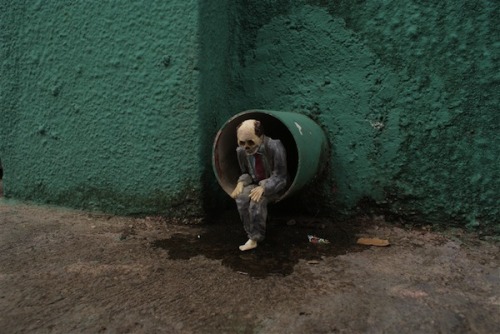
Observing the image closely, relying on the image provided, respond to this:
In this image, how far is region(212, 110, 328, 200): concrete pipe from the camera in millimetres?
1861

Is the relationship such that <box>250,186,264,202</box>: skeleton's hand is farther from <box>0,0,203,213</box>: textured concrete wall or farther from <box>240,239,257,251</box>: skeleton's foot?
<box>0,0,203,213</box>: textured concrete wall

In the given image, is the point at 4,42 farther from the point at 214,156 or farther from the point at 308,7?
the point at 308,7

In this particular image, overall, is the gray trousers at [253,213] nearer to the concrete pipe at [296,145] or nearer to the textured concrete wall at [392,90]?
the concrete pipe at [296,145]

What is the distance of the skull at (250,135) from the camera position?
182 cm

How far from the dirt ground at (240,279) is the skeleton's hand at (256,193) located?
255 mm

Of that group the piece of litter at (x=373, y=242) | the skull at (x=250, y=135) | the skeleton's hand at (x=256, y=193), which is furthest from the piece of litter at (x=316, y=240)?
the skull at (x=250, y=135)

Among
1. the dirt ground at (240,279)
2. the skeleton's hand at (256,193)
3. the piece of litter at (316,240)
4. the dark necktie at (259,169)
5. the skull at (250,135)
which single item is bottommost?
the dirt ground at (240,279)

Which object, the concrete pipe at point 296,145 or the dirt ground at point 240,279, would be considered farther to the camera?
the concrete pipe at point 296,145

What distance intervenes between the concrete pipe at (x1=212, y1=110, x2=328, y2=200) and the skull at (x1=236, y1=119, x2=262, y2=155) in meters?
0.10

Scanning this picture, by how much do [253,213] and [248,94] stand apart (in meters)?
0.92

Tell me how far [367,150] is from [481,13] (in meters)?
0.86

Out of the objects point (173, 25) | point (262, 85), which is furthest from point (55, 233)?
point (262, 85)

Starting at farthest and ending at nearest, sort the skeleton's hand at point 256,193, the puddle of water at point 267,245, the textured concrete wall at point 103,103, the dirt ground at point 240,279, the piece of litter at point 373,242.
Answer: the textured concrete wall at point 103,103
the piece of litter at point 373,242
the skeleton's hand at point 256,193
the puddle of water at point 267,245
the dirt ground at point 240,279

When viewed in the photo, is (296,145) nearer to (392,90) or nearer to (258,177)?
(258,177)
